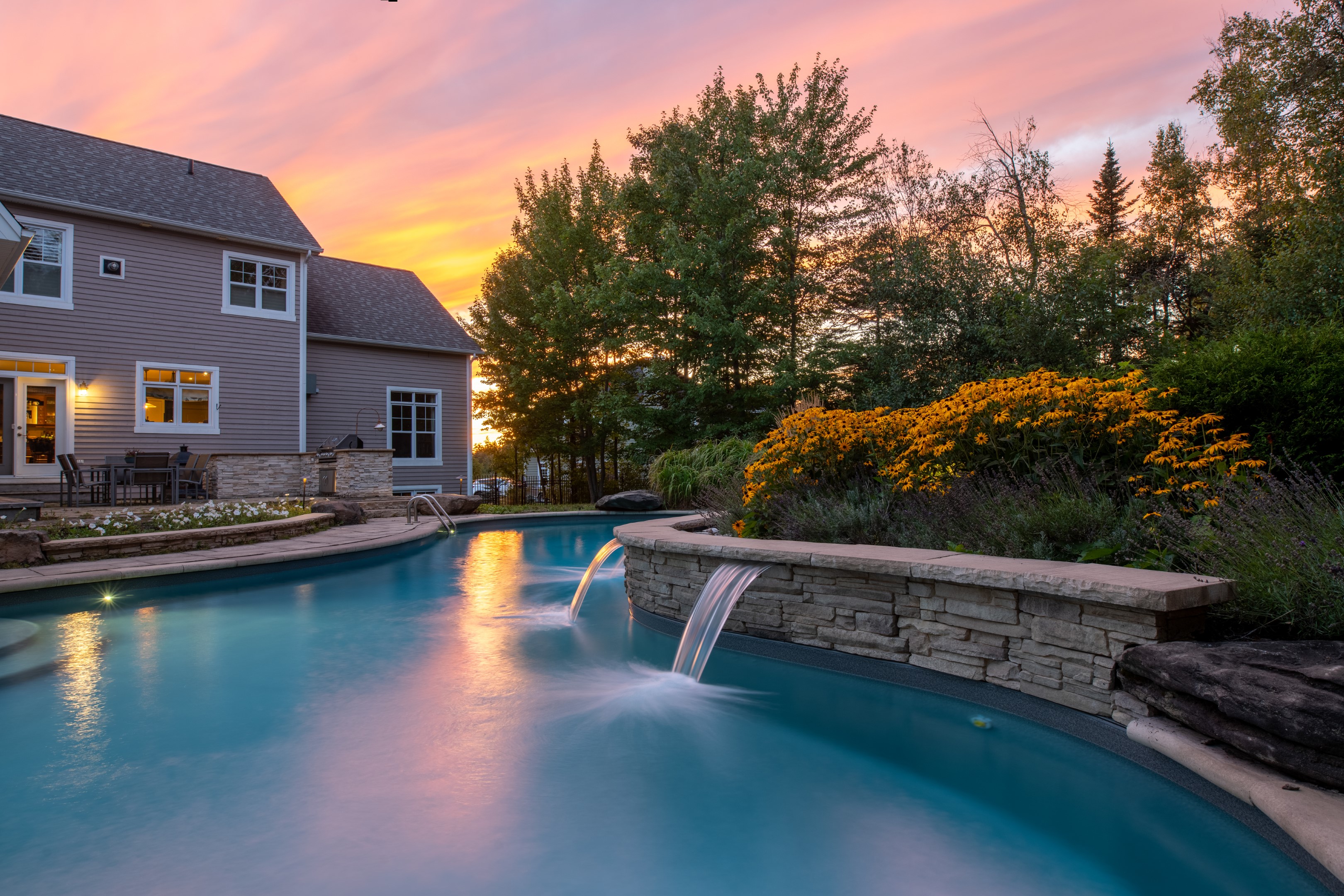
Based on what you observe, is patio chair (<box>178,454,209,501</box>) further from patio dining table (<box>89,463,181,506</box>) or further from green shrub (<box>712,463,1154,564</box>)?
→ green shrub (<box>712,463,1154,564</box>)

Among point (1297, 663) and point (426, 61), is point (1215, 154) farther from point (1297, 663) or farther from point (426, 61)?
point (1297, 663)

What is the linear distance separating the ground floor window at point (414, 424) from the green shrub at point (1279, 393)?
14.6 m

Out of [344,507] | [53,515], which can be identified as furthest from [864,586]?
[53,515]

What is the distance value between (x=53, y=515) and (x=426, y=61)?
7898 mm

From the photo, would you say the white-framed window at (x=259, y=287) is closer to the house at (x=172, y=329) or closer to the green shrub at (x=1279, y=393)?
the house at (x=172, y=329)

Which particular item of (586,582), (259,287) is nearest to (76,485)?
(259,287)

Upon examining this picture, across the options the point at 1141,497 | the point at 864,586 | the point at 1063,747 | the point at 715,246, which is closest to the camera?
the point at 1063,747

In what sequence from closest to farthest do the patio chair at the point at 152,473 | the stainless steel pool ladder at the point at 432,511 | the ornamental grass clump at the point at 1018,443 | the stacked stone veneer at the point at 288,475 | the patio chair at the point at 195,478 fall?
the ornamental grass clump at the point at 1018,443
the patio chair at the point at 152,473
the patio chair at the point at 195,478
the stainless steel pool ladder at the point at 432,511
the stacked stone veneer at the point at 288,475

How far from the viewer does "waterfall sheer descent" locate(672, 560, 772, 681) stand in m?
4.29

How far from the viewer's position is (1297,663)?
229cm

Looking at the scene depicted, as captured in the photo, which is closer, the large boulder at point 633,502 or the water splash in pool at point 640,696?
the water splash in pool at point 640,696

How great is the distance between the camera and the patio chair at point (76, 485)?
32.9 feet

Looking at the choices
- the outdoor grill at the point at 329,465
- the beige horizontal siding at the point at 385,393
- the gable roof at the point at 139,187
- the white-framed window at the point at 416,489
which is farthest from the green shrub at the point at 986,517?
the gable roof at the point at 139,187

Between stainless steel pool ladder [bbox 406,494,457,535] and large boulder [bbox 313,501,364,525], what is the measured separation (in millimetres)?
749
